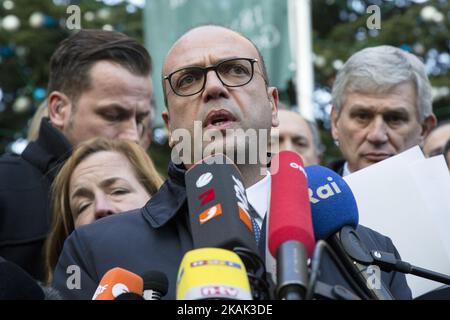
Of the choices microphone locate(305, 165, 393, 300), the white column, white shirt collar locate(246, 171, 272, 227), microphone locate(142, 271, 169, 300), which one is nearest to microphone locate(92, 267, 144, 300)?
microphone locate(142, 271, 169, 300)

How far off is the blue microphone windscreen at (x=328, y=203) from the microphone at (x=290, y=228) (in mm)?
173

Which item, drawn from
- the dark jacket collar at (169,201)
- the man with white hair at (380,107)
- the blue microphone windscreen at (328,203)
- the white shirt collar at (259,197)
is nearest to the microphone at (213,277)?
the blue microphone windscreen at (328,203)

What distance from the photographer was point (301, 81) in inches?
402

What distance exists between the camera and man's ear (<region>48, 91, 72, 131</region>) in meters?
5.31

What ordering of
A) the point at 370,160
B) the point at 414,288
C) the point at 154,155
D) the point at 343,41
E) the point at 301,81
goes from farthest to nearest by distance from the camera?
the point at 343,41
the point at 154,155
the point at 301,81
the point at 370,160
the point at 414,288

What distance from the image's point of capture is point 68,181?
4.55 metres

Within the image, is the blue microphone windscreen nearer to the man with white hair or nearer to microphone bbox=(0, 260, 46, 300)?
microphone bbox=(0, 260, 46, 300)

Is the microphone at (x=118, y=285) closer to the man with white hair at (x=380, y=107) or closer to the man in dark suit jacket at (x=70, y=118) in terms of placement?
the man in dark suit jacket at (x=70, y=118)

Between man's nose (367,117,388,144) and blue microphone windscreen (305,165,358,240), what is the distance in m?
1.79

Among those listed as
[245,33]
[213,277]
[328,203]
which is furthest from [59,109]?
[245,33]

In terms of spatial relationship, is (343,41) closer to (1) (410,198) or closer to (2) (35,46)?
(2) (35,46)

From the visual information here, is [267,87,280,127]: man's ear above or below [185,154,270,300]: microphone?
above

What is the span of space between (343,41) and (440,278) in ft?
33.4
